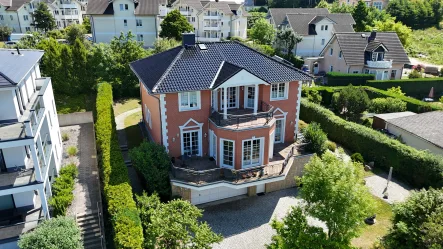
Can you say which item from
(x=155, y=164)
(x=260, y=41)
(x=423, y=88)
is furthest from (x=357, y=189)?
(x=260, y=41)

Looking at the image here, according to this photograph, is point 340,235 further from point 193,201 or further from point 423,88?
point 423,88

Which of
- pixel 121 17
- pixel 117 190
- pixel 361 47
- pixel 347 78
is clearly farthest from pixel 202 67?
pixel 121 17

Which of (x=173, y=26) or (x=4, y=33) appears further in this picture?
(x=4, y=33)

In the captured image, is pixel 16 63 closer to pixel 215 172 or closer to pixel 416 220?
pixel 215 172

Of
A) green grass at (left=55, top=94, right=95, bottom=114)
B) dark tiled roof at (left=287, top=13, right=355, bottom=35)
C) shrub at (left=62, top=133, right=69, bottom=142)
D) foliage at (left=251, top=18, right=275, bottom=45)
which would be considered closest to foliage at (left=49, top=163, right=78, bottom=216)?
shrub at (left=62, top=133, right=69, bottom=142)

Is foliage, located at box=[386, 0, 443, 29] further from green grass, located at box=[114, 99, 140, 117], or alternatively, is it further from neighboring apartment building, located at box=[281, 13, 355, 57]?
green grass, located at box=[114, 99, 140, 117]

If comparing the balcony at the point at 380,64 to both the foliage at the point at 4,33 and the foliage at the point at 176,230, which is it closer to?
the foliage at the point at 176,230

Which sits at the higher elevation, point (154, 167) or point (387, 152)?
point (154, 167)

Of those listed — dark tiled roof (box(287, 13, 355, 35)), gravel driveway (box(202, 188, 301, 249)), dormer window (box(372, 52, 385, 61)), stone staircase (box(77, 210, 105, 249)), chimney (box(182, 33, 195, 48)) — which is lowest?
gravel driveway (box(202, 188, 301, 249))
